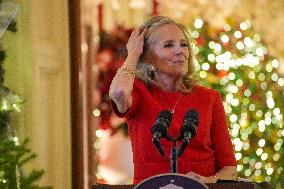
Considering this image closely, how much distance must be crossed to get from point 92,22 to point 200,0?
0.76 metres

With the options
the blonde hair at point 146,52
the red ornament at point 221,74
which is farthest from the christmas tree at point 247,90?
the blonde hair at point 146,52

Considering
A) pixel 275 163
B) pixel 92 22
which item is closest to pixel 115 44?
pixel 92 22

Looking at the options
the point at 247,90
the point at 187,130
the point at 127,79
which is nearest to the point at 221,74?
the point at 247,90

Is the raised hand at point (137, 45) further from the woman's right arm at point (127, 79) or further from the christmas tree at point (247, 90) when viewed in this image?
the christmas tree at point (247, 90)

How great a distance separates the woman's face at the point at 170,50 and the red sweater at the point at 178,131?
0.31 ft

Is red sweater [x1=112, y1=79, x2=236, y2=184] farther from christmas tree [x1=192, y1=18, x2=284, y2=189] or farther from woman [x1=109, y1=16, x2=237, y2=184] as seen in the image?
christmas tree [x1=192, y1=18, x2=284, y2=189]

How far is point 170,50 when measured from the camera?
106 inches

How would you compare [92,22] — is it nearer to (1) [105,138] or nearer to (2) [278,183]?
(1) [105,138]

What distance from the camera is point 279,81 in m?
5.03

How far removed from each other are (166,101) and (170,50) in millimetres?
176

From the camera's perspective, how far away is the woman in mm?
2621

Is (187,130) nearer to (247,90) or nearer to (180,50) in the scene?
(180,50)

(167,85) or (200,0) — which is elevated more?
(200,0)

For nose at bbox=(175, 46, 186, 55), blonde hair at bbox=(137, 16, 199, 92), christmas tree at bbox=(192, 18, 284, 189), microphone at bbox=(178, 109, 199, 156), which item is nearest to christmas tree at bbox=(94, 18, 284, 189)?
christmas tree at bbox=(192, 18, 284, 189)
